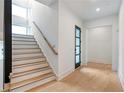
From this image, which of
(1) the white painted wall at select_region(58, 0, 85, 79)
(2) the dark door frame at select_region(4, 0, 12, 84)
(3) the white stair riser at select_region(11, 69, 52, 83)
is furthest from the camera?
(1) the white painted wall at select_region(58, 0, 85, 79)

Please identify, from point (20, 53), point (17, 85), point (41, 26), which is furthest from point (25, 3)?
point (17, 85)

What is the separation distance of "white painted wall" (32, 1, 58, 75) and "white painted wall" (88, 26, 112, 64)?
4.51 meters

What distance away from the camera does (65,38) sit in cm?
432

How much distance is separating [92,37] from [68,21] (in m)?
3.89

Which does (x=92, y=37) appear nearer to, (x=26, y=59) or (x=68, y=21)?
(x=68, y=21)

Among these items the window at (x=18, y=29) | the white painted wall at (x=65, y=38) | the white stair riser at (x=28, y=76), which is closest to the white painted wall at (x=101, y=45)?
the white painted wall at (x=65, y=38)

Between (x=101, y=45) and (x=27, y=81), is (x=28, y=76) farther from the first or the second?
(x=101, y=45)

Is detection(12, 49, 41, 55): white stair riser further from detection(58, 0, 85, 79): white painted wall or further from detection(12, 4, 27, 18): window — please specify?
detection(12, 4, 27, 18): window

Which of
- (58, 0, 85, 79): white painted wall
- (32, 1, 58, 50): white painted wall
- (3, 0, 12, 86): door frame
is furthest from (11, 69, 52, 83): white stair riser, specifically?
(3, 0, 12, 86): door frame

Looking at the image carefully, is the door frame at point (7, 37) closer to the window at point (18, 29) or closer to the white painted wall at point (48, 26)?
the white painted wall at point (48, 26)

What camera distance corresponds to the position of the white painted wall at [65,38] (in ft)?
12.8

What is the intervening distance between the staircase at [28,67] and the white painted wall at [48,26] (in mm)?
230

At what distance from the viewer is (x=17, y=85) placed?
268 cm

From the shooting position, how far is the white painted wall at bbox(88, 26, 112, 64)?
23.9ft
